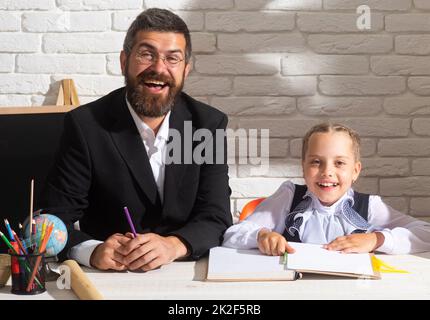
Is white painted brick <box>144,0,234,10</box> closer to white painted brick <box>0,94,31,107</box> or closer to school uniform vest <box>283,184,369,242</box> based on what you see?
white painted brick <box>0,94,31,107</box>

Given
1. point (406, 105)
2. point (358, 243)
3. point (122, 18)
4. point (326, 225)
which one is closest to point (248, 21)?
point (122, 18)

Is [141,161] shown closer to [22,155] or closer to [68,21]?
[22,155]

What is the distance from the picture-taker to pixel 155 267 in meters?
1.53

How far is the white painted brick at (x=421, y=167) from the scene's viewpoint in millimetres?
2658

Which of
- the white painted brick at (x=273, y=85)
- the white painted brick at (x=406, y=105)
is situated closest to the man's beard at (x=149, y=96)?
the white painted brick at (x=273, y=85)

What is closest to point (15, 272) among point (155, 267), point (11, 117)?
point (155, 267)

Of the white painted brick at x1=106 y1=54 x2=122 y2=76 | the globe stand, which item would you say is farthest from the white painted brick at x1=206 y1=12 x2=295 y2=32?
the globe stand

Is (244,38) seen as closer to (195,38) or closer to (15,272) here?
(195,38)

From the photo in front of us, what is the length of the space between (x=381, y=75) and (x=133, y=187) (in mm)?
1223

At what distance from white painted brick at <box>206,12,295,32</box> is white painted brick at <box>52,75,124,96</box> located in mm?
405

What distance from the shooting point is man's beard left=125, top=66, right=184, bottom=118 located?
1855mm

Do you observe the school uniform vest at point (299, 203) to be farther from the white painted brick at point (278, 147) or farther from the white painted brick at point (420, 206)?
the white painted brick at point (420, 206)

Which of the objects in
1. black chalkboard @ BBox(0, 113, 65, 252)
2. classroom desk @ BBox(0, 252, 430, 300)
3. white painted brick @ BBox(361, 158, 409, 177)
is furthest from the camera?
white painted brick @ BBox(361, 158, 409, 177)

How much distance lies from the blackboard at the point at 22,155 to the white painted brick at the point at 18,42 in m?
0.36
